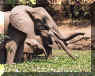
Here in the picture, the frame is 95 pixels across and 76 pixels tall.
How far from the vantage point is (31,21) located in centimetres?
1080

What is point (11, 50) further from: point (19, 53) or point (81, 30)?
point (81, 30)

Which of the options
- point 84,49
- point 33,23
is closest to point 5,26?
point 33,23

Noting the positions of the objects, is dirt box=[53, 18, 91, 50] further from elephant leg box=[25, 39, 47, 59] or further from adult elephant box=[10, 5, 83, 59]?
elephant leg box=[25, 39, 47, 59]

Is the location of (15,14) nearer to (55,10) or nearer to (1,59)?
(1,59)

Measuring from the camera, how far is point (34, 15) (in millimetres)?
10977

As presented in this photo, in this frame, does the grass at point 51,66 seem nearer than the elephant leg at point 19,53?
Yes

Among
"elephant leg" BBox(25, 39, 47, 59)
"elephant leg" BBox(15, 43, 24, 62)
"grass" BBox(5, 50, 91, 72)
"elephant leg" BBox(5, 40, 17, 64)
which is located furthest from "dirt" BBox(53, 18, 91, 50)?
"grass" BBox(5, 50, 91, 72)

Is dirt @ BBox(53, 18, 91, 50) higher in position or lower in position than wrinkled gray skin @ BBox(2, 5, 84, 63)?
lower

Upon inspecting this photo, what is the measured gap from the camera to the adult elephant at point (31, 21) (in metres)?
10.1

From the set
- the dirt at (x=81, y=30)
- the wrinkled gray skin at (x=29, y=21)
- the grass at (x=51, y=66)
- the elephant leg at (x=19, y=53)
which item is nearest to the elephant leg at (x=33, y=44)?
the wrinkled gray skin at (x=29, y=21)

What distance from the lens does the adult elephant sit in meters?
10.1

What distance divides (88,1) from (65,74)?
1434 centimetres

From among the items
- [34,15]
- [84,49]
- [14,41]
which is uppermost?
[34,15]

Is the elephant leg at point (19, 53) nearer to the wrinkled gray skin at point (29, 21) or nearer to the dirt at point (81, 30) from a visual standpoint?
the wrinkled gray skin at point (29, 21)
